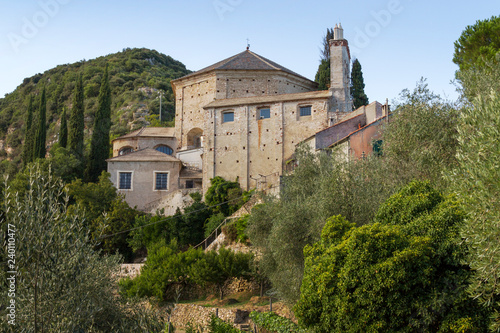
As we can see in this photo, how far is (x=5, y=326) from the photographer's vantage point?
8227 mm

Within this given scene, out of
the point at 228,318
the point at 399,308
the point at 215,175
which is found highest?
the point at 215,175

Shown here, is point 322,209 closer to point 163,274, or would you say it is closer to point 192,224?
point 163,274

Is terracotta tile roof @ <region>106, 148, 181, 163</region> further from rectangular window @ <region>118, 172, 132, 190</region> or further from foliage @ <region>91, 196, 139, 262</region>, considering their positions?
foliage @ <region>91, 196, 139, 262</region>

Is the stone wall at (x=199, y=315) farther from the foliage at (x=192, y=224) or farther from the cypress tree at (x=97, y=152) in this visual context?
the cypress tree at (x=97, y=152)

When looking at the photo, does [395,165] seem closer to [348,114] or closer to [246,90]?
[348,114]

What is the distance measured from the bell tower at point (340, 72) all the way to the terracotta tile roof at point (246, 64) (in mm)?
6409

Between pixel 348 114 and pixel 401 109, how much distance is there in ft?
50.6

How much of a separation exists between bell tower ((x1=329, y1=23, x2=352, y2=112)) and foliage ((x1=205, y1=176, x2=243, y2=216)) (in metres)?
9.49

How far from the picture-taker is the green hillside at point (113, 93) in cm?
7162

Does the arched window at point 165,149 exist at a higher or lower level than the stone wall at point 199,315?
higher

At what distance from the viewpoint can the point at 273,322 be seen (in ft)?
60.8

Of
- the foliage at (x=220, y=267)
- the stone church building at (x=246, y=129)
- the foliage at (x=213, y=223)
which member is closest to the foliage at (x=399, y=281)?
the foliage at (x=220, y=267)

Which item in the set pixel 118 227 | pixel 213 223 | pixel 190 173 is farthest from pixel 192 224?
pixel 190 173

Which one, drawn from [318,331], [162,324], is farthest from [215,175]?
[162,324]
